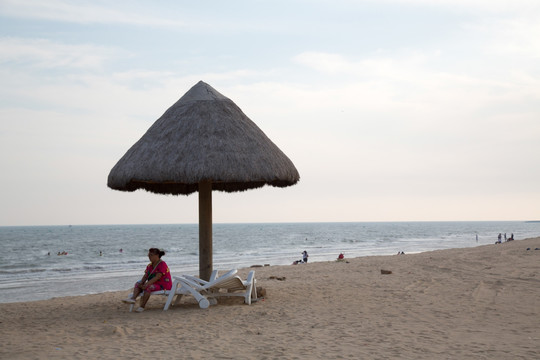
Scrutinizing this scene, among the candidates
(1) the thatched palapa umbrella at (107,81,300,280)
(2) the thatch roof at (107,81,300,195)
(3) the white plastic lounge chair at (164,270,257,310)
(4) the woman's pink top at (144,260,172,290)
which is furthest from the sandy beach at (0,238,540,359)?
(2) the thatch roof at (107,81,300,195)

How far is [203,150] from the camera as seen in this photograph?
716 cm

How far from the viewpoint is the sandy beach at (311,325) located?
187 inches

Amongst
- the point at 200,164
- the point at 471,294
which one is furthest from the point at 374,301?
the point at 200,164

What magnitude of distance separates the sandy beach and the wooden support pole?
2.08ft

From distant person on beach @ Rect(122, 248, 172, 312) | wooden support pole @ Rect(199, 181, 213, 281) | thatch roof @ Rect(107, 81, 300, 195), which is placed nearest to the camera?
thatch roof @ Rect(107, 81, 300, 195)

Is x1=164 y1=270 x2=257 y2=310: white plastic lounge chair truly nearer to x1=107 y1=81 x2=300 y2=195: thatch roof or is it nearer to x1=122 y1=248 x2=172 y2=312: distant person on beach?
x1=122 y1=248 x2=172 y2=312: distant person on beach

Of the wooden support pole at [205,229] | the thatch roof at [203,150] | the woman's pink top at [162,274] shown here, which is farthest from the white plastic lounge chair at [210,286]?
the thatch roof at [203,150]

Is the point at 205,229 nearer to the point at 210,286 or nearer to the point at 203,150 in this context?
the point at 210,286

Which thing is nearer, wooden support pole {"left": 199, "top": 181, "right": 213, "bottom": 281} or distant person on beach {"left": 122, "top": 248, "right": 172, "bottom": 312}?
distant person on beach {"left": 122, "top": 248, "right": 172, "bottom": 312}

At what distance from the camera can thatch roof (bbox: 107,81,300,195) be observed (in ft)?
23.0

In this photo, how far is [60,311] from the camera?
26.4 feet

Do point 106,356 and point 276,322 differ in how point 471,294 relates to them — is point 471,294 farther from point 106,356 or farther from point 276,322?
point 106,356

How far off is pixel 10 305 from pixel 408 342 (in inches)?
314

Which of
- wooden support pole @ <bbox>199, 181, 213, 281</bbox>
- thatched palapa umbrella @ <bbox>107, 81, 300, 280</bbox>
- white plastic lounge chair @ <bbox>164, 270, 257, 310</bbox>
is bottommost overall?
white plastic lounge chair @ <bbox>164, 270, 257, 310</bbox>
